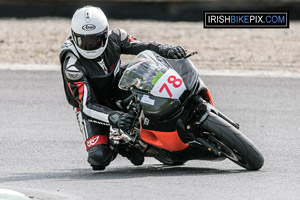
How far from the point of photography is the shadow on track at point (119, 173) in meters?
6.55

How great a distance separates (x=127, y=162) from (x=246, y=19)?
9232mm

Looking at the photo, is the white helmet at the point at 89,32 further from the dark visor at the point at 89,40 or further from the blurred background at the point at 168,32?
the blurred background at the point at 168,32

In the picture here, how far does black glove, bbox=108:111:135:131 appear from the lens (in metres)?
6.36

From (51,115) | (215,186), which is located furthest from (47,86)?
(215,186)

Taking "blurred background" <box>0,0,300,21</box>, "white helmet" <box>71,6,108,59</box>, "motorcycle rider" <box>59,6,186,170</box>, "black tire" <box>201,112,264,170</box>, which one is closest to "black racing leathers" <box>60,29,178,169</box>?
"motorcycle rider" <box>59,6,186,170</box>

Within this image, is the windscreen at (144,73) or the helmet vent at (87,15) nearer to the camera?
the windscreen at (144,73)

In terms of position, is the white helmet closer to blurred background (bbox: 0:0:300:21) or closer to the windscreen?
the windscreen

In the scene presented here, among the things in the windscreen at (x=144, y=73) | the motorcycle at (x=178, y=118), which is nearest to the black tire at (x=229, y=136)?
the motorcycle at (x=178, y=118)

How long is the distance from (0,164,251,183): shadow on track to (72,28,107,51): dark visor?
116cm

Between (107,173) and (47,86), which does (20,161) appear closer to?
(107,173)

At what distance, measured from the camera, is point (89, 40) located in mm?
6773

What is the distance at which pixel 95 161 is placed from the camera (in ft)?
22.5

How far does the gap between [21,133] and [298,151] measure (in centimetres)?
323

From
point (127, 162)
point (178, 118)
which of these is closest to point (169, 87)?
point (178, 118)
